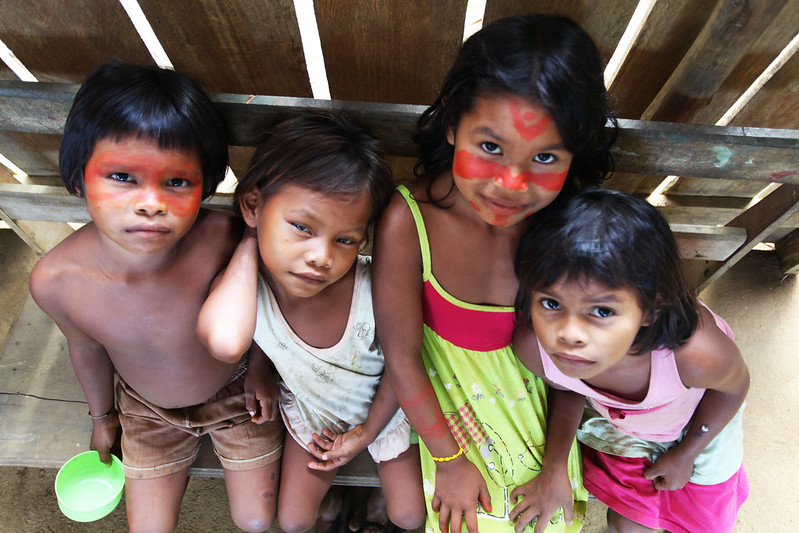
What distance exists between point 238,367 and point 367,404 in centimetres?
42

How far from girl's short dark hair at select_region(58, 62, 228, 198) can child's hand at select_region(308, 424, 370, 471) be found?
855 mm

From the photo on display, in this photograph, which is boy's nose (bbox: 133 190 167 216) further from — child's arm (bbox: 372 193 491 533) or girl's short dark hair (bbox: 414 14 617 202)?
girl's short dark hair (bbox: 414 14 617 202)

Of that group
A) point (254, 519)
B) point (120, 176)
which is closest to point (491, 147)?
point (120, 176)

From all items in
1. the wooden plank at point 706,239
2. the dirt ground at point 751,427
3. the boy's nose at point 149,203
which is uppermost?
the boy's nose at point 149,203

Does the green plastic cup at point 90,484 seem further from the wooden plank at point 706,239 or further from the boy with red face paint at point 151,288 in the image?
the wooden plank at point 706,239

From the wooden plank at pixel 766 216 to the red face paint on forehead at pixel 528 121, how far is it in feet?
3.54

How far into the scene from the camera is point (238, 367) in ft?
5.70

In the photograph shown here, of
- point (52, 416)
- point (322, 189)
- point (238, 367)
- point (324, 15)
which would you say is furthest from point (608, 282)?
point (52, 416)

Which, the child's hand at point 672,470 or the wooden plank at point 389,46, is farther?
the child's hand at point 672,470

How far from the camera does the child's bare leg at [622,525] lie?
1.74 metres

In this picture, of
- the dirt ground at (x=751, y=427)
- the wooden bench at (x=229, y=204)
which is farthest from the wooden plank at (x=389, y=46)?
the dirt ground at (x=751, y=427)

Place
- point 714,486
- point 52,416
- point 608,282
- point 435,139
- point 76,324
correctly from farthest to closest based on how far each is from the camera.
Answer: point 52,416
point 714,486
point 76,324
point 435,139
point 608,282

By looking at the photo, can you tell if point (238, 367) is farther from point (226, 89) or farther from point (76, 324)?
point (226, 89)

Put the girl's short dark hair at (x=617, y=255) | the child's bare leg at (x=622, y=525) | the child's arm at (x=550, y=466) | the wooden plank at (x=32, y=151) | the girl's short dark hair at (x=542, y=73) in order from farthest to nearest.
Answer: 1. the wooden plank at (x=32, y=151)
2. the child's bare leg at (x=622, y=525)
3. the child's arm at (x=550, y=466)
4. the girl's short dark hair at (x=617, y=255)
5. the girl's short dark hair at (x=542, y=73)
